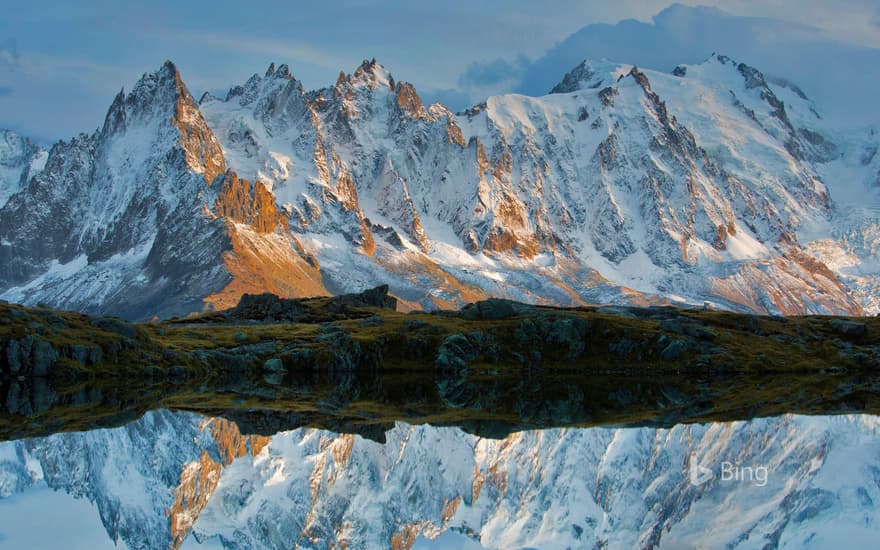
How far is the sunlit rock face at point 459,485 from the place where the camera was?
57125 mm

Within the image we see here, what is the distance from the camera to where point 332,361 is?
152 meters

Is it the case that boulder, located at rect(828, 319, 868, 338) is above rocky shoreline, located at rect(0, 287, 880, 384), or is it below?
below

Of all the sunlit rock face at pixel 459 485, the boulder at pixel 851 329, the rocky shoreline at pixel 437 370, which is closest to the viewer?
the sunlit rock face at pixel 459 485

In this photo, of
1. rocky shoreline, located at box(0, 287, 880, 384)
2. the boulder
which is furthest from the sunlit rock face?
the boulder

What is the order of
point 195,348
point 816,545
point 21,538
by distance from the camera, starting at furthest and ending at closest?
point 195,348 → point 816,545 → point 21,538

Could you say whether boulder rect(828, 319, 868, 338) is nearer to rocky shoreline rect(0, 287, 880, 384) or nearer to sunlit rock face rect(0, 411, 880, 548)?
rocky shoreline rect(0, 287, 880, 384)

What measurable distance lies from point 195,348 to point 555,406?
216 feet

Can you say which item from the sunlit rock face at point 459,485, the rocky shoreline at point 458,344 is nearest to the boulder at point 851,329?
the rocky shoreline at point 458,344

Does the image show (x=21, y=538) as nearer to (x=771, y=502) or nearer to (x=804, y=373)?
(x=771, y=502)

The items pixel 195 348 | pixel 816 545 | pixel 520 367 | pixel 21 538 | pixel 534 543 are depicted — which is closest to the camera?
pixel 21 538

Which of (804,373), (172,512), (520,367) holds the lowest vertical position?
(804,373)

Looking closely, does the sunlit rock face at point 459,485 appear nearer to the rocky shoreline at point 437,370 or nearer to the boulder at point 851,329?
the rocky shoreline at point 437,370

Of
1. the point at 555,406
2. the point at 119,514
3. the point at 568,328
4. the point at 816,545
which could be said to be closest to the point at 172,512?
the point at 119,514

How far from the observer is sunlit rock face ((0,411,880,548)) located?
187ft
